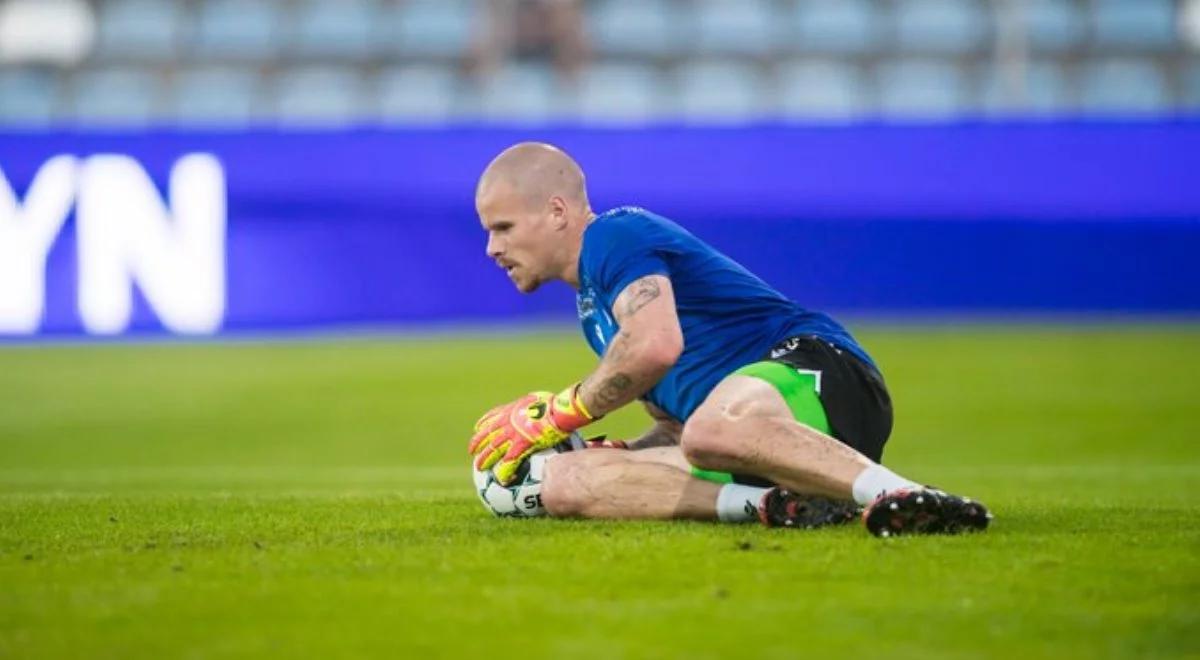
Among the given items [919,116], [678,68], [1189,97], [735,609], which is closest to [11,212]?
[678,68]

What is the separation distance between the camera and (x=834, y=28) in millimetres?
21906

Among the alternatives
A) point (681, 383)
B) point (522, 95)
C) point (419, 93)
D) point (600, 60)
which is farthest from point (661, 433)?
point (600, 60)

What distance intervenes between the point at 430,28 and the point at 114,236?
17.8ft

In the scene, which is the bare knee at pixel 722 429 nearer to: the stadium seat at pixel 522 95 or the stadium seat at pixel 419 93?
the stadium seat at pixel 522 95

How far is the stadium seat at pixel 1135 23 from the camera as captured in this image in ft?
71.3

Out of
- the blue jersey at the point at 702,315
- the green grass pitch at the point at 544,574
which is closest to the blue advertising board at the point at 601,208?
the green grass pitch at the point at 544,574

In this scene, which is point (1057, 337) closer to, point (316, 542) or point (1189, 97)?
point (1189, 97)

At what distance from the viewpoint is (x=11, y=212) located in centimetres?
1823

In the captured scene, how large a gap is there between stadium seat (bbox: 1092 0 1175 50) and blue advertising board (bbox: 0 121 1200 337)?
3.47m

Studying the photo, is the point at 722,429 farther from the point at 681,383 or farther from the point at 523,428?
the point at 523,428

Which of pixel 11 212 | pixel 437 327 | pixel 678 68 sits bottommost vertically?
pixel 437 327

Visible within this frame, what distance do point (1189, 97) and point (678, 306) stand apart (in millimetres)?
15433

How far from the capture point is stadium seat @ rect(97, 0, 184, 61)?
2200 cm

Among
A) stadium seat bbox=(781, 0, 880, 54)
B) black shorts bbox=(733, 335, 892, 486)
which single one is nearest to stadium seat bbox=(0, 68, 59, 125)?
stadium seat bbox=(781, 0, 880, 54)
